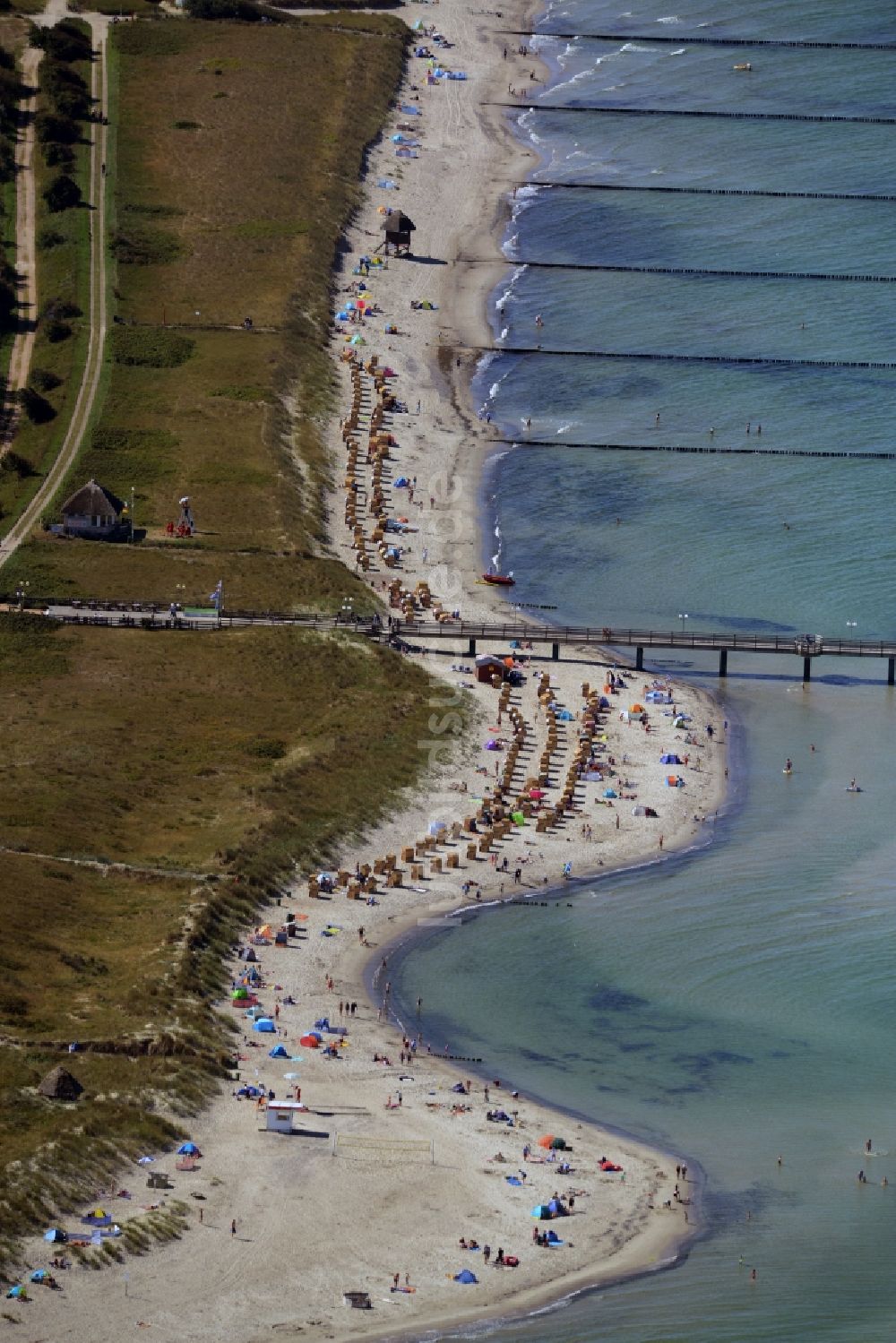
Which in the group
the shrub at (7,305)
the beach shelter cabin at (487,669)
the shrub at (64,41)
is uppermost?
the shrub at (64,41)

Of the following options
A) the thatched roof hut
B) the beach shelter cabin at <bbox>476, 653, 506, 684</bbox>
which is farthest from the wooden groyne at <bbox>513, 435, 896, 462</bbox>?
the thatched roof hut

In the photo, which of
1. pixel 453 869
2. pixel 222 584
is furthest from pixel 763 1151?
pixel 222 584

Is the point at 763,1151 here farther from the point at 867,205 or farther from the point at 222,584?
the point at 867,205

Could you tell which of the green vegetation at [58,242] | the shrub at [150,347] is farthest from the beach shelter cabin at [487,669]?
the shrub at [150,347]

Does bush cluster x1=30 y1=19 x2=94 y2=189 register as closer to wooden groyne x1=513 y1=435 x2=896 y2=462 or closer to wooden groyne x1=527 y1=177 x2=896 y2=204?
wooden groyne x1=527 y1=177 x2=896 y2=204

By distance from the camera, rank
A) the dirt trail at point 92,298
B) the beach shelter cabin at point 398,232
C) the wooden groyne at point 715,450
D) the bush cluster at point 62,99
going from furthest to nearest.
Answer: the bush cluster at point 62,99, the beach shelter cabin at point 398,232, the wooden groyne at point 715,450, the dirt trail at point 92,298

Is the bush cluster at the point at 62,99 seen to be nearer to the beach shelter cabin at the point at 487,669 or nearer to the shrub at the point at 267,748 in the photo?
the beach shelter cabin at the point at 487,669

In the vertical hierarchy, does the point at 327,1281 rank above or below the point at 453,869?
below
